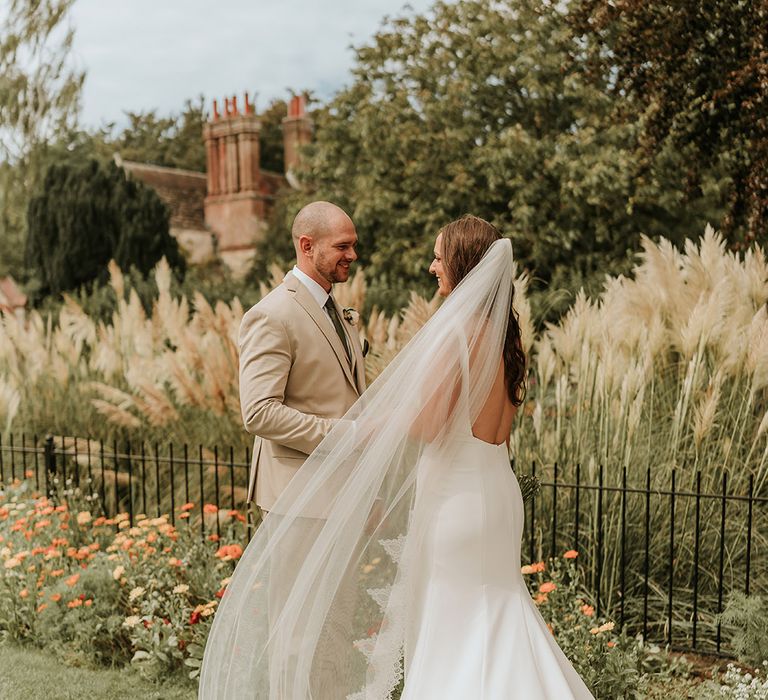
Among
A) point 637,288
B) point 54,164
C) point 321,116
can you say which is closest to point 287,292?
point 637,288

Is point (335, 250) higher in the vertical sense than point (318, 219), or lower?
lower

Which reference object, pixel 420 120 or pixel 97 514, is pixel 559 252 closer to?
pixel 420 120

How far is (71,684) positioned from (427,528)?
246 centimetres

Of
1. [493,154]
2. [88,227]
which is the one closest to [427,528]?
[493,154]

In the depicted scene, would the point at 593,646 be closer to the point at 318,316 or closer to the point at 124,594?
the point at 318,316

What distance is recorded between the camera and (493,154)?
16234 millimetres

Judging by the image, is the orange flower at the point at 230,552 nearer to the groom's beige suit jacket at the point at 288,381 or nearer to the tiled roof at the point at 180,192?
the groom's beige suit jacket at the point at 288,381

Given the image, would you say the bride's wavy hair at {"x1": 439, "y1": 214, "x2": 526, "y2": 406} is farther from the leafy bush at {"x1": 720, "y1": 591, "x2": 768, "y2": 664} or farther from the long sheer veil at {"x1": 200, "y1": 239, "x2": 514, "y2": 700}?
the leafy bush at {"x1": 720, "y1": 591, "x2": 768, "y2": 664}

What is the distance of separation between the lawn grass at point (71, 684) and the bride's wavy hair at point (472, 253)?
2.43m

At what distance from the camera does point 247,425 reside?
10.6ft

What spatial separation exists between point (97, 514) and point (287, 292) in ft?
13.5

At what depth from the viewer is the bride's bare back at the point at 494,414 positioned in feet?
9.64

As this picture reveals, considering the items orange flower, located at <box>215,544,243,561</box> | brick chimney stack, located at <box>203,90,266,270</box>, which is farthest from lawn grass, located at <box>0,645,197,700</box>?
brick chimney stack, located at <box>203,90,266,270</box>

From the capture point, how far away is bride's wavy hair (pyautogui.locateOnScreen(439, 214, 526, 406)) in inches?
116
